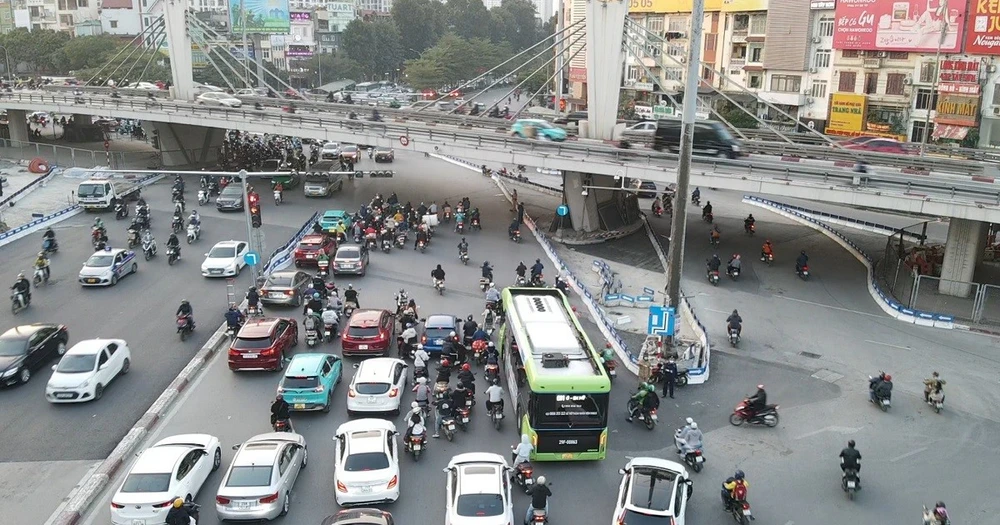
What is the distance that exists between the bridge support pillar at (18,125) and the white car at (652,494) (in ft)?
198

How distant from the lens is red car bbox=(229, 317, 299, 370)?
2259 centimetres

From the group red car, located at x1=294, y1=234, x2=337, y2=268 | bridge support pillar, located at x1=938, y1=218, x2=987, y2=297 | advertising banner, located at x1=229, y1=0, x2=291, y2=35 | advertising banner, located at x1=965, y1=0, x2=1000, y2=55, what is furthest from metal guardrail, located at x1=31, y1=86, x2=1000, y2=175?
advertising banner, located at x1=229, y1=0, x2=291, y2=35

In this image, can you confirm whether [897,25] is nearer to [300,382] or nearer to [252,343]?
[252,343]

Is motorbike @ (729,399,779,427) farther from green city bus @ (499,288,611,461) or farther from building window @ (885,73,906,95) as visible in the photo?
building window @ (885,73,906,95)

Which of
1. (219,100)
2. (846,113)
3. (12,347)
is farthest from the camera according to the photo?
→ (846,113)

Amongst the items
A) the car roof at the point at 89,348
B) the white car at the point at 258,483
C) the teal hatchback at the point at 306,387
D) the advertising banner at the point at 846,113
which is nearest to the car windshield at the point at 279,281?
the car roof at the point at 89,348

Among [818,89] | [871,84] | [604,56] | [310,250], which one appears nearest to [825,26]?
[818,89]

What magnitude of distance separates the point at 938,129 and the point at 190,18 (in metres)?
53.1

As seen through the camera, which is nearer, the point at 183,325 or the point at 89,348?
the point at 89,348

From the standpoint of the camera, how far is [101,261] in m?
30.5

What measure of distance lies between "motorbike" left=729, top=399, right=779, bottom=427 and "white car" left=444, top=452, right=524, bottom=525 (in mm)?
7568

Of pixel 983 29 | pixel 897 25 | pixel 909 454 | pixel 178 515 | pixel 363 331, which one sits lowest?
pixel 909 454

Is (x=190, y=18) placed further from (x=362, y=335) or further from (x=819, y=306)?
(x=819, y=306)

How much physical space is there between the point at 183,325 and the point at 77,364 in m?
4.51
